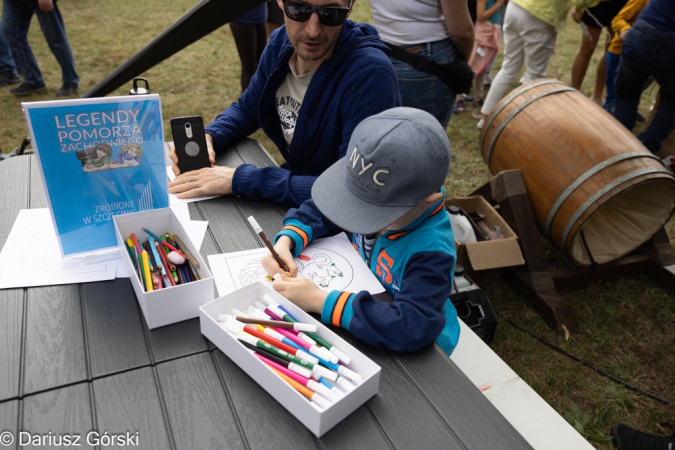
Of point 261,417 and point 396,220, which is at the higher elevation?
point 396,220

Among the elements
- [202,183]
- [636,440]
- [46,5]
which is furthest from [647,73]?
[46,5]

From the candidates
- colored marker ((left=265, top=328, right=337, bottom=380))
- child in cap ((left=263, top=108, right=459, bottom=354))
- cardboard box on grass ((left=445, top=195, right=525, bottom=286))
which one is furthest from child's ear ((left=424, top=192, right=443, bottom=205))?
cardboard box on grass ((left=445, top=195, right=525, bottom=286))

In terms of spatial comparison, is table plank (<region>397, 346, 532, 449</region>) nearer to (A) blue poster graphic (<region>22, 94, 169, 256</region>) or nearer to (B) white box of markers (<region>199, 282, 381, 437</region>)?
(B) white box of markers (<region>199, 282, 381, 437</region>)

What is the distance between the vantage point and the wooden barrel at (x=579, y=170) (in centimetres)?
224

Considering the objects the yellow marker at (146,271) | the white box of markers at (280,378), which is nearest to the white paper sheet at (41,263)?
the yellow marker at (146,271)

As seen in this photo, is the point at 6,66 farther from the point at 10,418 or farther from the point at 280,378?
the point at 280,378

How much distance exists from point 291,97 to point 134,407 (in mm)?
1253

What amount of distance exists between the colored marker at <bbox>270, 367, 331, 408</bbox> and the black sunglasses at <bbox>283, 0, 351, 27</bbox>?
1070mm

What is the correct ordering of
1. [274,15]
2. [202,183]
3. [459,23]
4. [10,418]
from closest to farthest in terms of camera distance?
[10,418]
[202,183]
[459,23]
[274,15]

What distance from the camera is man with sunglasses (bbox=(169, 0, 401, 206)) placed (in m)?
1.55

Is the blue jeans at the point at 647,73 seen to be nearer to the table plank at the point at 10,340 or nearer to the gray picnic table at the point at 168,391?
the gray picnic table at the point at 168,391

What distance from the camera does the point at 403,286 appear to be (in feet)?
3.73

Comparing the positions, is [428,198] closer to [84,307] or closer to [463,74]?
[84,307]

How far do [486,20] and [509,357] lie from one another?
124 inches
